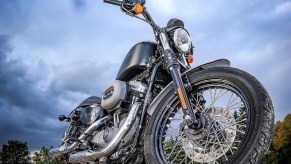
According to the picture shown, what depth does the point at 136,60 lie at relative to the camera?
4711 mm

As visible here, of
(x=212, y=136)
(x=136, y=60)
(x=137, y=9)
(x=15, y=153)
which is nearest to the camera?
(x=212, y=136)

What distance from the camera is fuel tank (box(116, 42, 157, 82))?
15.3 ft

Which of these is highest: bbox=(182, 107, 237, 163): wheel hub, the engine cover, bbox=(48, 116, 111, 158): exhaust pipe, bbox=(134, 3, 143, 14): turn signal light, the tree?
the tree

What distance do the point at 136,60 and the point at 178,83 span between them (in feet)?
3.51

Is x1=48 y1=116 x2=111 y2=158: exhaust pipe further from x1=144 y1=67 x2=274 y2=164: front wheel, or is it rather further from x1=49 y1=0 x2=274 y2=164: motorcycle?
x1=144 y1=67 x2=274 y2=164: front wheel

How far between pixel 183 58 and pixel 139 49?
0.71 metres

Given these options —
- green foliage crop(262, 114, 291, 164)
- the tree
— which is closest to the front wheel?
green foliage crop(262, 114, 291, 164)

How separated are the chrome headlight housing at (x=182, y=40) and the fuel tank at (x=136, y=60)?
19.1 inches

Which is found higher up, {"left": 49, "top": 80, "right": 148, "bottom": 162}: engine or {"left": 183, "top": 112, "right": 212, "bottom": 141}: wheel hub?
{"left": 49, "top": 80, "right": 148, "bottom": 162}: engine

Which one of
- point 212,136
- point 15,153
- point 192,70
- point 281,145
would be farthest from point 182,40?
point 15,153

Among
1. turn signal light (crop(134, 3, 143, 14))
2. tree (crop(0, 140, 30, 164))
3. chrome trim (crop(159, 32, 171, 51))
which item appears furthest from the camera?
tree (crop(0, 140, 30, 164))

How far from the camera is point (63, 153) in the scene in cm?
550

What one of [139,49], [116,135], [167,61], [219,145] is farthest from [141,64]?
[219,145]

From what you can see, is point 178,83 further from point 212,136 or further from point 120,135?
point 120,135
